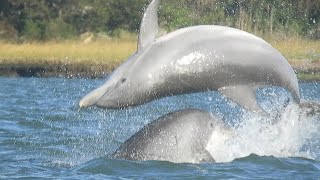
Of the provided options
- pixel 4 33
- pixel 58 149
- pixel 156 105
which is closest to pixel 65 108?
pixel 156 105

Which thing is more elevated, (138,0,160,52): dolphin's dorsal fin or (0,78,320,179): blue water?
(138,0,160,52): dolphin's dorsal fin

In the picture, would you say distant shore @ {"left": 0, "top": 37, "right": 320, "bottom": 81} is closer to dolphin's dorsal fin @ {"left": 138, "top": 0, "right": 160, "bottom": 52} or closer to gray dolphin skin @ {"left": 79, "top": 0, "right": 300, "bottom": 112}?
gray dolphin skin @ {"left": 79, "top": 0, "right": 300, "bottom": 112}

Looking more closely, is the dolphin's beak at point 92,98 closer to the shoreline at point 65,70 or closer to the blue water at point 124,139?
the blue water at point 124,139

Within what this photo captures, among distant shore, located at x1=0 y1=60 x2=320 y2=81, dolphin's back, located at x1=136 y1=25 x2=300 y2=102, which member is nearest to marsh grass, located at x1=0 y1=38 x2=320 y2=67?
distant shore, located at x1=0 y1=60 x2=320 y2=81

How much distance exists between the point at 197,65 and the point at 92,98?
134 cm

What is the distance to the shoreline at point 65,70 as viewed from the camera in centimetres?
4116

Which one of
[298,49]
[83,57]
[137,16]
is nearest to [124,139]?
[298,49]

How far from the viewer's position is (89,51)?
46469 millimetres

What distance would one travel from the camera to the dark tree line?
48.5m

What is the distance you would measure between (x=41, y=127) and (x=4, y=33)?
33514 mm

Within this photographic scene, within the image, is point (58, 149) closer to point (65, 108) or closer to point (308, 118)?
point (308, 118)

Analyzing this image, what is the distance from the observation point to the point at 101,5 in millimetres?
55062

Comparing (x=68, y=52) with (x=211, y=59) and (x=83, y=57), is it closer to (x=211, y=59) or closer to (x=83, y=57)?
(x=83, y=57)

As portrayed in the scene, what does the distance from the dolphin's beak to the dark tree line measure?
34813 millimetres
